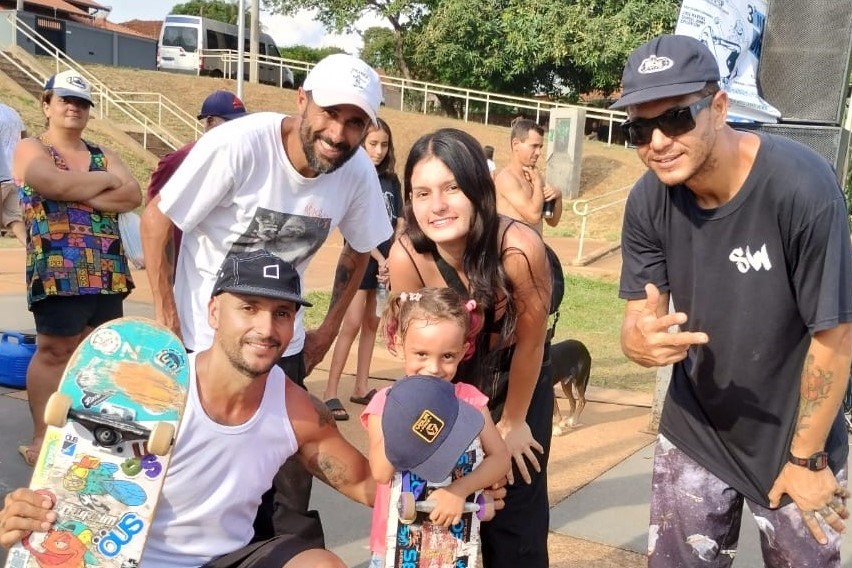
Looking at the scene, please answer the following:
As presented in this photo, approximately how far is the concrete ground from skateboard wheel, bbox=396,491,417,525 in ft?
4.64

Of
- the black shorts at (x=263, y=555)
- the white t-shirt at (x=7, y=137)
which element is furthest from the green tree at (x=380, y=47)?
the black shorts at (x=263, y=555)

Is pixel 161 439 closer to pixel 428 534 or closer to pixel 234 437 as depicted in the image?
pixel 234 437

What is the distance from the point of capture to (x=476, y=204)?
259cm

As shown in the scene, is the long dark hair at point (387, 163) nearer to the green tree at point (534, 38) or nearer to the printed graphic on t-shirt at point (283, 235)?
the printed graphic on t-shirt at point (283, 235)

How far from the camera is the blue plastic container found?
18.6 feet

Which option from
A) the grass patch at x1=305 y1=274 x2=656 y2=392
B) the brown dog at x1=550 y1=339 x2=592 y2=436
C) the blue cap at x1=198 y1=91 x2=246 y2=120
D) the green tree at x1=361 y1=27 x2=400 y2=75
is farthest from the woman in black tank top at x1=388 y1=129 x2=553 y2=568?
the green tree at x1=361 y1=27 x2=400 y2=75

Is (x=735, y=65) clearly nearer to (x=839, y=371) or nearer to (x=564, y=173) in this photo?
(x=839, y=371)

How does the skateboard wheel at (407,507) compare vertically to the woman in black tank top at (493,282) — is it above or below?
below

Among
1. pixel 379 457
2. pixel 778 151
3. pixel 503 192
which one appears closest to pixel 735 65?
pixel 503 192

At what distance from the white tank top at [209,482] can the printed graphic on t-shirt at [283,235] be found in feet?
2.17

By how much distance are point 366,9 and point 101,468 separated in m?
31.9

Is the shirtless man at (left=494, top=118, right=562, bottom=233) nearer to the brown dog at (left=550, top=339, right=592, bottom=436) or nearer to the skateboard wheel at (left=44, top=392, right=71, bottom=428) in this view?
the brown dog at (left=550, top=339, right=592, bottom=436)

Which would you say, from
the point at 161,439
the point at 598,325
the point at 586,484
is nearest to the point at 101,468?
the point at 161,439

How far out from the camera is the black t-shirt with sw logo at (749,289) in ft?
7.46
